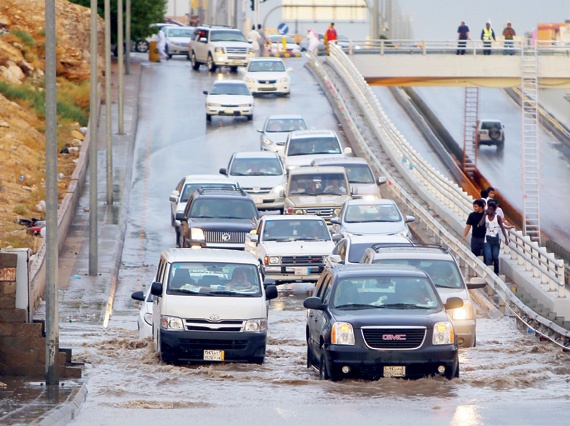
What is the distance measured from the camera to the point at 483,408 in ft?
50.7

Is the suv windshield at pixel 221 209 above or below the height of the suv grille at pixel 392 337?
above

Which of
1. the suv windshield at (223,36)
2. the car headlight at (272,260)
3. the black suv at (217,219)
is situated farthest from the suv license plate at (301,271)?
the suv windshield at (223,36)

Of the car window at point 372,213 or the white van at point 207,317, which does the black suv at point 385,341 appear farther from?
the car window at point 372,213

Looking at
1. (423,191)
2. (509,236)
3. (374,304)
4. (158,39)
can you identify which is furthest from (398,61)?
(374,304)

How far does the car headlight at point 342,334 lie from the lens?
17.2 meters

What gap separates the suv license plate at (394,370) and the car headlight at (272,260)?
11.3 m

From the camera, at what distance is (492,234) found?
27.4 metres

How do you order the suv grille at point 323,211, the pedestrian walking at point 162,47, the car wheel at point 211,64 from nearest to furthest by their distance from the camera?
the suv grille at point 323,211, the car wheel at point 211,64, the pedestrian walking at point 162,47

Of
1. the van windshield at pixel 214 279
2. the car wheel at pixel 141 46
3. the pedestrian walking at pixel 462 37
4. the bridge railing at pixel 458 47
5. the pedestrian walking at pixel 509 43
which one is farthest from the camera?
the car wheel at pixel 141 46

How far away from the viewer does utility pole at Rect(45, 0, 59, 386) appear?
650 inches

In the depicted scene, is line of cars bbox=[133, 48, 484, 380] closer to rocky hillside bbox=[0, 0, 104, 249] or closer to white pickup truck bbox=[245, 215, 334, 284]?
white pickup truck bbox=[245, 215, 334, 284]

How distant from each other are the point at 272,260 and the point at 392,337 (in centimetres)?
1138

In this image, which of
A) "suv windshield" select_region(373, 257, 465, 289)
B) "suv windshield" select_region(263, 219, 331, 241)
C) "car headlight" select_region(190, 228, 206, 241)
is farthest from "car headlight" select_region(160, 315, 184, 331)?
"car headlight" select_region(190, 228, 206, 241)

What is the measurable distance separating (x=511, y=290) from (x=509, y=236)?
2.34 m
